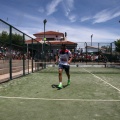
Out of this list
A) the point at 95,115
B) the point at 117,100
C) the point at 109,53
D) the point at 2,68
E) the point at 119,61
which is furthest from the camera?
the point at 109,53

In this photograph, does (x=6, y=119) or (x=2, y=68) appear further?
(x=2, y=68)

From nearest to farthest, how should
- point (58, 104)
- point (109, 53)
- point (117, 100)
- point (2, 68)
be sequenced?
point (58, 104), point (117, 100), point (2, 68), point (109, 53)

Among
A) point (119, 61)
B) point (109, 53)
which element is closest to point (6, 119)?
point (119, 61)

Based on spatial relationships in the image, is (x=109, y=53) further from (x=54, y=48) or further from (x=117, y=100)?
(x=117, y=100)

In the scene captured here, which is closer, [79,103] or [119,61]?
[79,103]

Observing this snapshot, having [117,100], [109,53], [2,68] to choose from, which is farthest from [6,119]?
[109,53]

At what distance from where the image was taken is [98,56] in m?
37.0

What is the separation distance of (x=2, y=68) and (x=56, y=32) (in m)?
94.4

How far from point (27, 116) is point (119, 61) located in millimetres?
28534

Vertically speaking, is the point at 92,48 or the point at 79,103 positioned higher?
the point at 92,48

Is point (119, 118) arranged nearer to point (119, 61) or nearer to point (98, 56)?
point (119, 61)

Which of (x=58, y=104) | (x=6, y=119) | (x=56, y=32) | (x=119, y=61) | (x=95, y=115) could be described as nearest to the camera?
(x=6, y=119)

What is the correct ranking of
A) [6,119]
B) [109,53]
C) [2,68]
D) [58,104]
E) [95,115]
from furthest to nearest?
[109,53] < [2,68] < [58,104] < [95,115] < [6,119]

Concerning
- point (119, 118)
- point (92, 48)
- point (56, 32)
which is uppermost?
point (56, 32)
